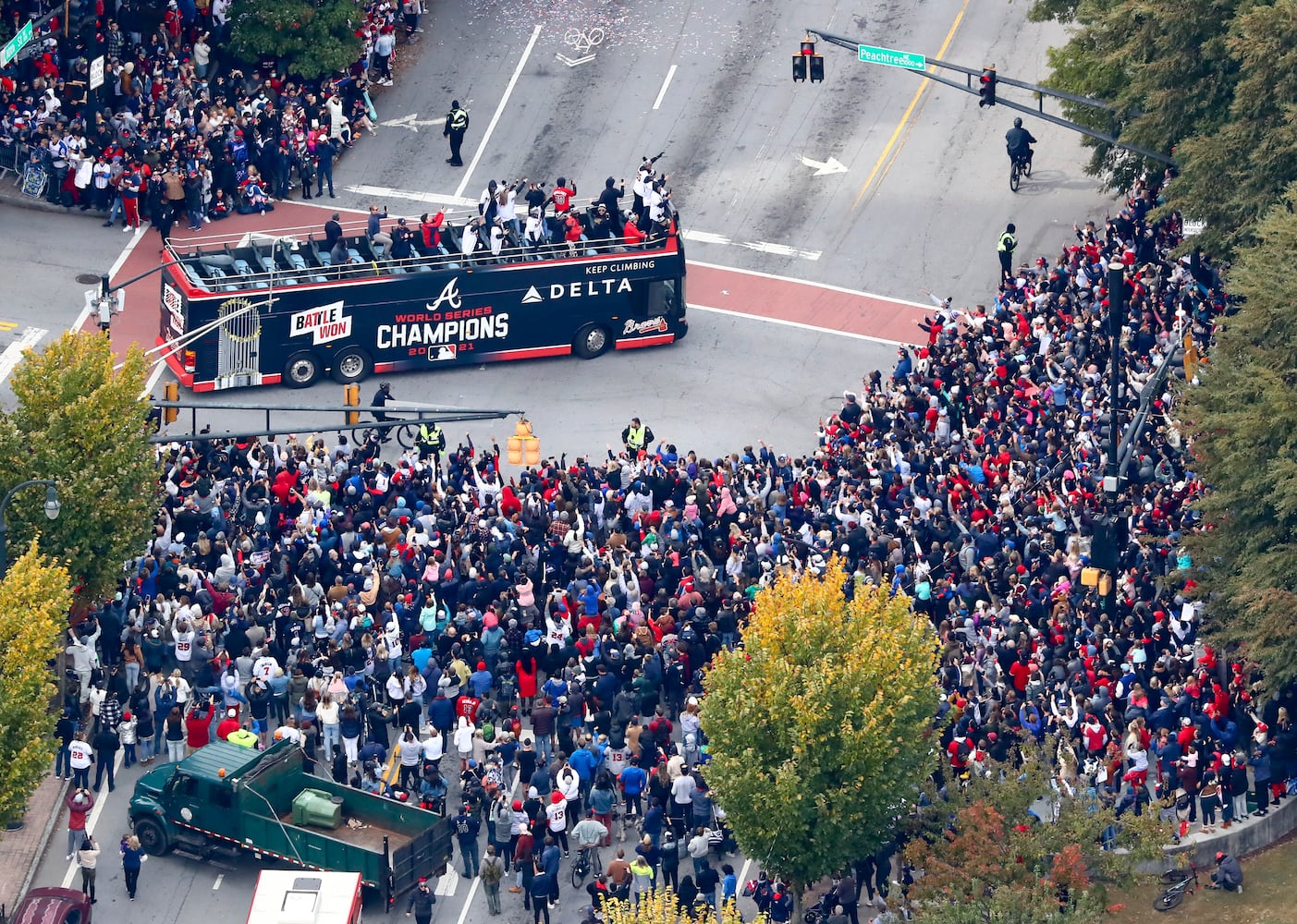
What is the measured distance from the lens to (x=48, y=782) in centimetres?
4481

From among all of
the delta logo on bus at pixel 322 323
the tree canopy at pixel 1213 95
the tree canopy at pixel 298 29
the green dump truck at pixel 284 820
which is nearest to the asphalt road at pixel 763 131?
the tree canopy at pixel 298 29

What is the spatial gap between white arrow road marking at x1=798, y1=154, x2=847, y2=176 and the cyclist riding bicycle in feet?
14.3

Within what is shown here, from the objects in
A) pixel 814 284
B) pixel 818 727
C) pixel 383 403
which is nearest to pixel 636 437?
pixel 383 403

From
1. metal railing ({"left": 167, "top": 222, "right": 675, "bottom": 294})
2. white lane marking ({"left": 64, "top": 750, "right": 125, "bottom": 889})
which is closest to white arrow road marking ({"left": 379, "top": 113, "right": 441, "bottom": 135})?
metal railing ({"left": 167, "top": 222, "right": 675, "bottom": 294})

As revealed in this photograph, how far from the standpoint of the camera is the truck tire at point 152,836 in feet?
141

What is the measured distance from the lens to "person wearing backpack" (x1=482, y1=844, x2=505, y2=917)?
4156 cm

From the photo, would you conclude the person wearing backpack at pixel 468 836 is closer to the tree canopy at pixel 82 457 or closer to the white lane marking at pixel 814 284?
the tree canopy at pixel 82 457

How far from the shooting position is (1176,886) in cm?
4175

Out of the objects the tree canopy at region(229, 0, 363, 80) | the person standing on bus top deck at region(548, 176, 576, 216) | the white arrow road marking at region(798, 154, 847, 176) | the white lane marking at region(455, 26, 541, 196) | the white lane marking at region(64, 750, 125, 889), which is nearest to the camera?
the white lane marking at region(64, 750, 125, 889)

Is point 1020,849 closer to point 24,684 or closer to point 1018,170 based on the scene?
point 24,684

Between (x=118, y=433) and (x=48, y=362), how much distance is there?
1.68 meters

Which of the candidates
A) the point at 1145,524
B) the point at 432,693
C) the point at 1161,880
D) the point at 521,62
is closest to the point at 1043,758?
the point at 1161,880

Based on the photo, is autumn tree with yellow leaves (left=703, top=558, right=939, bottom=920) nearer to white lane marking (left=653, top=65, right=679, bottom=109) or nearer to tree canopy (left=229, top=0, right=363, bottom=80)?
tree canopy (left=229, top=0, right=363, bottom=80)

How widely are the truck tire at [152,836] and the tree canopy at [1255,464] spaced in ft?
56.9
